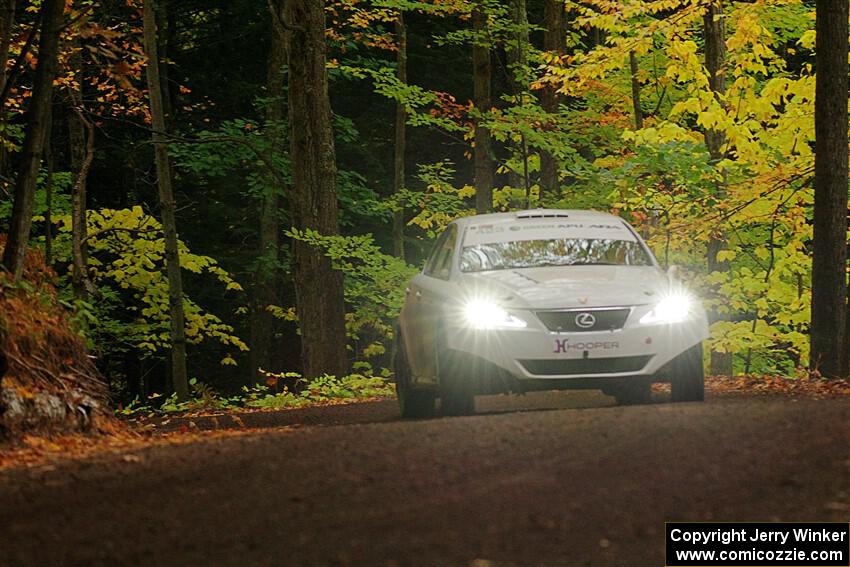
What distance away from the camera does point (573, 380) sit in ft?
35.2

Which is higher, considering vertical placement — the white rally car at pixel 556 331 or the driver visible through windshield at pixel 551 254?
the driver visible through windshield at pixel 551 254

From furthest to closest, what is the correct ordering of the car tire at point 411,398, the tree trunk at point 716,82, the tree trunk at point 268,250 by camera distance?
the tree trunk at point 268,250
the tree trunk at point 716,82
the car tire at point 411,398

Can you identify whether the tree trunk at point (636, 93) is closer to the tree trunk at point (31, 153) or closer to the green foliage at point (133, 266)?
the green foliage at point (133, 266)

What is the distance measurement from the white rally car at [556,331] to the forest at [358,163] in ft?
11.8

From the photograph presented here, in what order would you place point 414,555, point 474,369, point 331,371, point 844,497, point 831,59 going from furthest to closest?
point 331,371 → point 831,59 → point 474,369 → point 844,497 → point 414,555

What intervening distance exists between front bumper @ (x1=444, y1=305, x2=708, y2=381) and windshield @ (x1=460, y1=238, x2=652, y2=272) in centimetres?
137

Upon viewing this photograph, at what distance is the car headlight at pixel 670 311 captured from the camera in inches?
427

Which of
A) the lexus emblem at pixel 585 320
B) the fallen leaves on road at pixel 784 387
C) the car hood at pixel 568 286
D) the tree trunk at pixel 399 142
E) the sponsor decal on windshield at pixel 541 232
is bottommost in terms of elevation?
the fallen leaves on road at pixel 784 387

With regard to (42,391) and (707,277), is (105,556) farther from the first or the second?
(707,277)

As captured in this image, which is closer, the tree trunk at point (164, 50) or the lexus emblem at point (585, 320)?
the lexus emblem at point (585, 320)

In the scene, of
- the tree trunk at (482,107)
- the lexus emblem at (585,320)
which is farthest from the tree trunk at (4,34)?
the tree trunk at (482,107)

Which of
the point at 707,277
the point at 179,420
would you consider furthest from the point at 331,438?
the point at 707,277

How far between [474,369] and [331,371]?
12.2 m

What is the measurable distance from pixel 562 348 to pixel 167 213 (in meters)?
17.2
